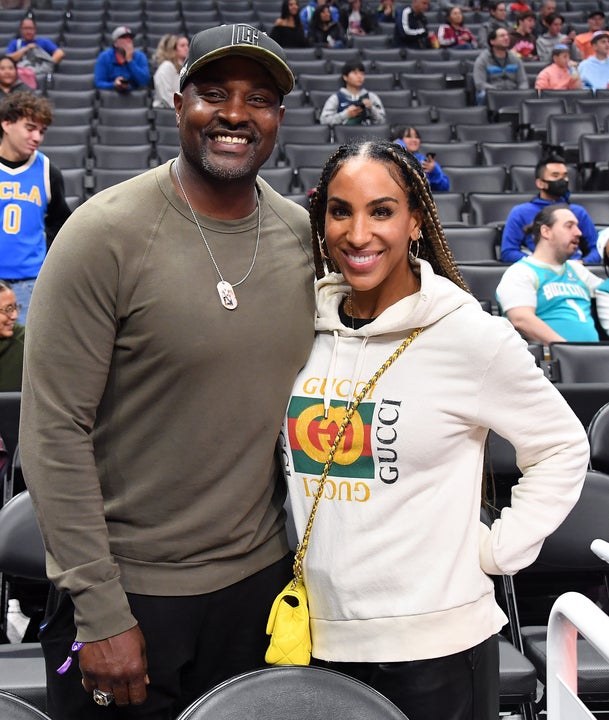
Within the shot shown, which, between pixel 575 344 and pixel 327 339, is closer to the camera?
pixel 327 339

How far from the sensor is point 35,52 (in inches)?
346

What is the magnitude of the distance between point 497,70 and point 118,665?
8568 millimetres

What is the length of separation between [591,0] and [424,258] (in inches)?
496

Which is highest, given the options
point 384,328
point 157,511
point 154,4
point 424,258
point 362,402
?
point 154,4

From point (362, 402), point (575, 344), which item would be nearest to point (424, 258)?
point (362, 402)

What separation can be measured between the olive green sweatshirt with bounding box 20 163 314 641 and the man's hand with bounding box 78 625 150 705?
0.8 inches

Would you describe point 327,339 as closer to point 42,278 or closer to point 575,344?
point 42,278

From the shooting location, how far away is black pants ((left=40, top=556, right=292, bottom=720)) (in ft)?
4.79

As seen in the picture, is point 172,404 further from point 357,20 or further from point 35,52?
point 357,20

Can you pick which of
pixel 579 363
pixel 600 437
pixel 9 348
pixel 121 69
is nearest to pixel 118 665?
pixel 600 437

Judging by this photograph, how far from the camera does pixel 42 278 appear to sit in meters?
1.39

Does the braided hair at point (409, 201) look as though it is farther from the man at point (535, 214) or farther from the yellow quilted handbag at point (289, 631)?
the man at point (535, 214)

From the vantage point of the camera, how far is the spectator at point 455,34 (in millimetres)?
10414

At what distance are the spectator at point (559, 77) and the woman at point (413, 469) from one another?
26.7ft
